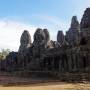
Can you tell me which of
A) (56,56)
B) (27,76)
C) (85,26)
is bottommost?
(27,76)

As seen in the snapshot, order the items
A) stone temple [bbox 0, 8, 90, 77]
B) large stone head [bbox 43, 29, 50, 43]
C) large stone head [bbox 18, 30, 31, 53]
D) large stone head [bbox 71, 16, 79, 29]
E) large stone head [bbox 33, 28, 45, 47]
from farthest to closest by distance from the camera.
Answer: large stone head [bbox 18, 30, 31, 53] < large stone head [bbox 43, 29, 50, 43] < large stone head [bbox 71, 16, 79, 29] < large stone head [bbox 33, 28, 45, 47] < stone temple [bbox 0, 8, 90, 77]

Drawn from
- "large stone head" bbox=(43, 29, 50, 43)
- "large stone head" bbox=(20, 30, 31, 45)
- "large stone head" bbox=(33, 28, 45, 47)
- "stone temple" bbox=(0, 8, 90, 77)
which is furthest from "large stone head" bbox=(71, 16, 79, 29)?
"large stone head" bbox=(20, 30, 31, 45)

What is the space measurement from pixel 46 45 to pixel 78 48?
2413 centimetres

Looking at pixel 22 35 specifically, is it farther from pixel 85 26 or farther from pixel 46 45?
pixel 85 26

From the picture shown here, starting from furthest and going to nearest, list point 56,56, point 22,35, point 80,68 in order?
point 22,35
point 56,56
point 80,68

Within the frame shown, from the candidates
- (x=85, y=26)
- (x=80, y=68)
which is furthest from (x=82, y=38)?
(x=80, y=68)

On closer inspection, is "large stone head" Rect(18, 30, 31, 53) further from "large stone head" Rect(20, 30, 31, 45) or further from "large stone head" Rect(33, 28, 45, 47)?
"large stone head" Rect(33, 28, 45, 47)

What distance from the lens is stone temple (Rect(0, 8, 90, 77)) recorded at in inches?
1766

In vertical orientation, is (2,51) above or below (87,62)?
above

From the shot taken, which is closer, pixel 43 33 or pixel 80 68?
pixel 80 68

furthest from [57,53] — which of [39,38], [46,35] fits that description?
[46,35]

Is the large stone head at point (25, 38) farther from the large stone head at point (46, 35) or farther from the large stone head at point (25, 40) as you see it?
the large stone head at point (46, 35)

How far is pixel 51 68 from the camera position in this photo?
56812 millimetres

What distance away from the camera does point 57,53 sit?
55094mm
